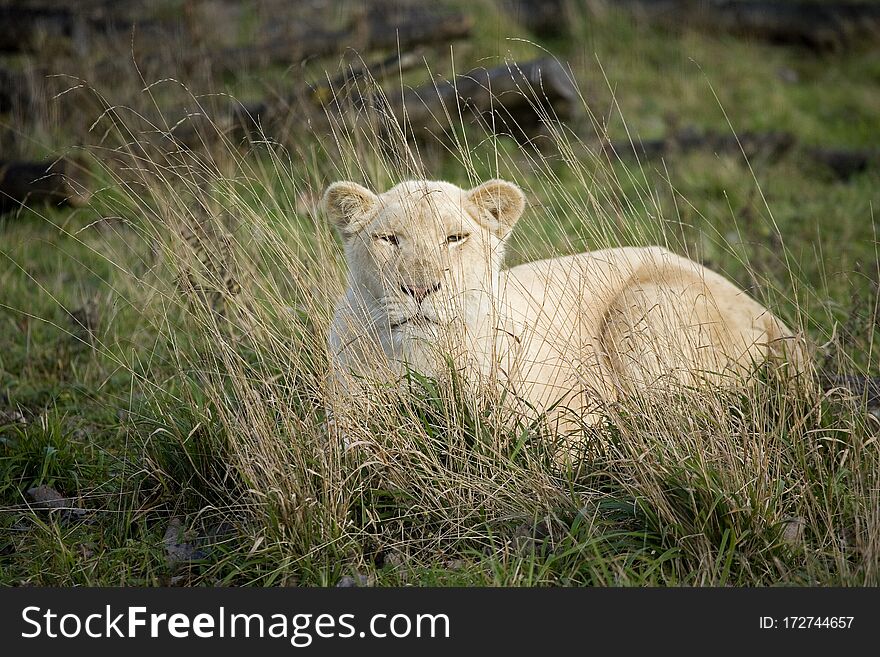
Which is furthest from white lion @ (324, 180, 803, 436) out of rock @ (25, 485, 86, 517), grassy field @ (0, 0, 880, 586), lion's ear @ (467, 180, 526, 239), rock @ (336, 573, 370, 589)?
rock @ (25, 485, 86, 517)

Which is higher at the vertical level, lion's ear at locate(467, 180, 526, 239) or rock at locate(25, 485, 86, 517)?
lion's ear at locate(467, 180, 526, 239)

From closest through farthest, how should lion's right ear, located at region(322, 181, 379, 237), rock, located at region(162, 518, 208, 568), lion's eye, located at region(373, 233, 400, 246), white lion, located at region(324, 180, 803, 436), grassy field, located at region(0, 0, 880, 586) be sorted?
1. grassy field, located at region(0, 0, 880, 586)
2. rock, located at region(162, 518, 208, 568)
3. white lion, located at region(324, 180, 803, 436)
4. lion's eye, located at region(373, 233, 400, 246)
5. lion's right ear, located at region(322, 181, 379, 237)

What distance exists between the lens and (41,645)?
9.92ft

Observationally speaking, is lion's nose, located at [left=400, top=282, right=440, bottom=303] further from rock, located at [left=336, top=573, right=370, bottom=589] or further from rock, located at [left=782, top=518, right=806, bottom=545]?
rock, located at [left=782, top=518, right=806, bottom=545]

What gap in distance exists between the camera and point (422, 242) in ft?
12.3

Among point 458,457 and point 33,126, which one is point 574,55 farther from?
point 458,457

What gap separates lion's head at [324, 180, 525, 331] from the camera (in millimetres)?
3732

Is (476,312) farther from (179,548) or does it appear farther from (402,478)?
(179,548)

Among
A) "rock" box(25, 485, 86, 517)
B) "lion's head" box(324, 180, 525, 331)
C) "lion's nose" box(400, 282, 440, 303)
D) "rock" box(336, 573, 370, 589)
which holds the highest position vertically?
"lion's head" box(324, 180, 525, 331)

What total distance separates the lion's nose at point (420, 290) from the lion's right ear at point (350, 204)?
45 cm

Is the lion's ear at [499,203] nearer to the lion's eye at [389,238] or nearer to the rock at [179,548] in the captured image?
the lion's eye at [389,238]

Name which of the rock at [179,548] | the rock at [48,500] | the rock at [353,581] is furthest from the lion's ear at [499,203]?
the rock at [48,500]

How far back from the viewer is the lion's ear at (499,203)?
4.01 metres

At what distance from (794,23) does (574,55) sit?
121 inches
